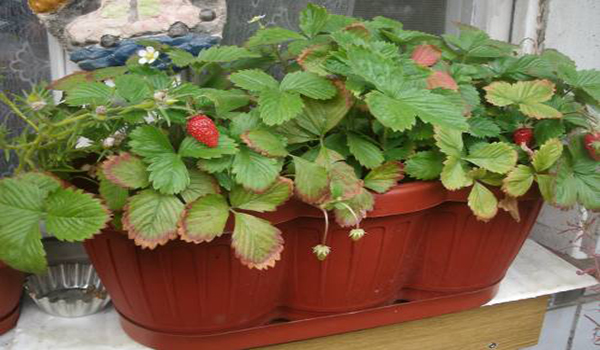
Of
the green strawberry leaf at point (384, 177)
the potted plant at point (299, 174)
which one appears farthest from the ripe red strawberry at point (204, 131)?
the green strawberry leaf at point (384, 177)

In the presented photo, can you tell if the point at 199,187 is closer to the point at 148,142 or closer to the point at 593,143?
the point at 148,142

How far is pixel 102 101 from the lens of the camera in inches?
29.2

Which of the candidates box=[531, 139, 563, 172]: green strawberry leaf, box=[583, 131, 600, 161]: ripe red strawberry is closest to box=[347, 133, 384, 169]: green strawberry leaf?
box=[531, 139, 563, 172]: green strawberry leaf

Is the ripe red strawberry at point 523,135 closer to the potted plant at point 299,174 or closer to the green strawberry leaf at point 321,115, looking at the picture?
the potted plant at point 299,174

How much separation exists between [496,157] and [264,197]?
346 mm

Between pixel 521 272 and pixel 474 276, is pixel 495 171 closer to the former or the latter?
pixel 474 276

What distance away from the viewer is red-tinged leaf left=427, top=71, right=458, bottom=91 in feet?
2.82

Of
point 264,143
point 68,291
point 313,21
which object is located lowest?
point 68,291

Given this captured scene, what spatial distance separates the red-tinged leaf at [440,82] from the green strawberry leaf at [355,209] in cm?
19

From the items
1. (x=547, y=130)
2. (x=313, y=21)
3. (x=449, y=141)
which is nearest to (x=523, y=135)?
(x=547, y=130)

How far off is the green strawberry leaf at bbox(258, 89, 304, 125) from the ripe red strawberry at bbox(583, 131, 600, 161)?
1.47ft

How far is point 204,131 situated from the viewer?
70cm

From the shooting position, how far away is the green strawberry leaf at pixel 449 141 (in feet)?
2.72

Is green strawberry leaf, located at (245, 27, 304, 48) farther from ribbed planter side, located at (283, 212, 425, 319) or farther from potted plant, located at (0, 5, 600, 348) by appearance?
ribbed planter side, located at (283, 212, 425, 319)
